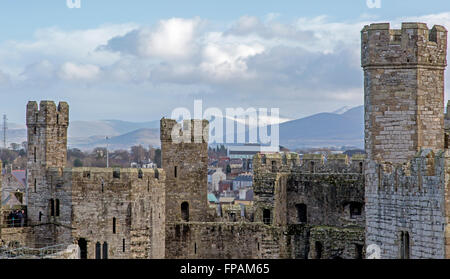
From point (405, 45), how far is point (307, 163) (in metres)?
14.6

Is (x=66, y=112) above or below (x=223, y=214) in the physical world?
above

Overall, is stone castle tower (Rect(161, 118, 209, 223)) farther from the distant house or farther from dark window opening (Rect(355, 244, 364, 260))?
the distant house

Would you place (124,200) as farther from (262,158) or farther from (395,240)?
(395,240)

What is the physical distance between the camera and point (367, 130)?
27844mm

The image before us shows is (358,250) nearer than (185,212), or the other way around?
(358,250)

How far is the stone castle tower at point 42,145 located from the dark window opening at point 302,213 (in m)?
10.5

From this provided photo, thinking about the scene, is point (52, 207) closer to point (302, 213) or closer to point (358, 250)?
point (302, 213)

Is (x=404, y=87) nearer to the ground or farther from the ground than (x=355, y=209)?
farther from the ground

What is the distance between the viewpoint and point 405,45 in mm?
26906

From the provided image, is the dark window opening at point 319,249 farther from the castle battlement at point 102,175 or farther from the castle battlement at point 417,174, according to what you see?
the castle battlement at point 417,174

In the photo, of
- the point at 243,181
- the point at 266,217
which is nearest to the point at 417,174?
the point at 266,217
